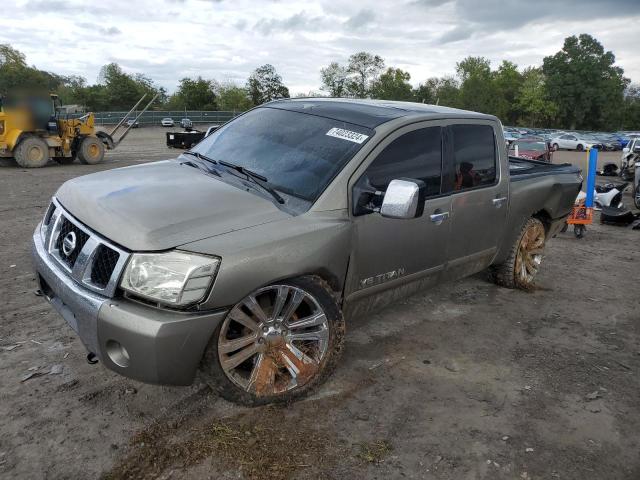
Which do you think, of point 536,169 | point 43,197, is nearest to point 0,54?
point 43,197

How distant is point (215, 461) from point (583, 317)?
3639 mm

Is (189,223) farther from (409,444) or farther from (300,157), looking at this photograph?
(409,444)

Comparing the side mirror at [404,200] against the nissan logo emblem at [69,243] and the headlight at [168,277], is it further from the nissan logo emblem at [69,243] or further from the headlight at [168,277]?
the nissan logo emblem at [69,243]

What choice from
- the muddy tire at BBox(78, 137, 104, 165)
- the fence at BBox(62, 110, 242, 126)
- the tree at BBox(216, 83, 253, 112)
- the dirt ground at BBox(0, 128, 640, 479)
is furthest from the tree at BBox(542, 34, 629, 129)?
the dirt ground at BBox(0, 128, 640, 479)

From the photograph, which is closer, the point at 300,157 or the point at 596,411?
the point at 596,411

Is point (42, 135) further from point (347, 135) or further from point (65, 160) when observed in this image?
point (347, 135)

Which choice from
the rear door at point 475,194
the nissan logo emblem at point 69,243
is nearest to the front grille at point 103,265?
the nissan logo emblem at point 69,243

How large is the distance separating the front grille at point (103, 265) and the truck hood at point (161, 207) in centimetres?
7

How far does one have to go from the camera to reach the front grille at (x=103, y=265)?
99.3 inches

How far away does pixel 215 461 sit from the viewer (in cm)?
249

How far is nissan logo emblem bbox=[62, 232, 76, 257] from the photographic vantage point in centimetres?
280

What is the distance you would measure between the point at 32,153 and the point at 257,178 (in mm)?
14139

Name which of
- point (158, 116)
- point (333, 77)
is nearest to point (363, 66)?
point (333, 77)

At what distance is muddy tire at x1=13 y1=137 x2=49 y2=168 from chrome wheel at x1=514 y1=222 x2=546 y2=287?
1428cm
